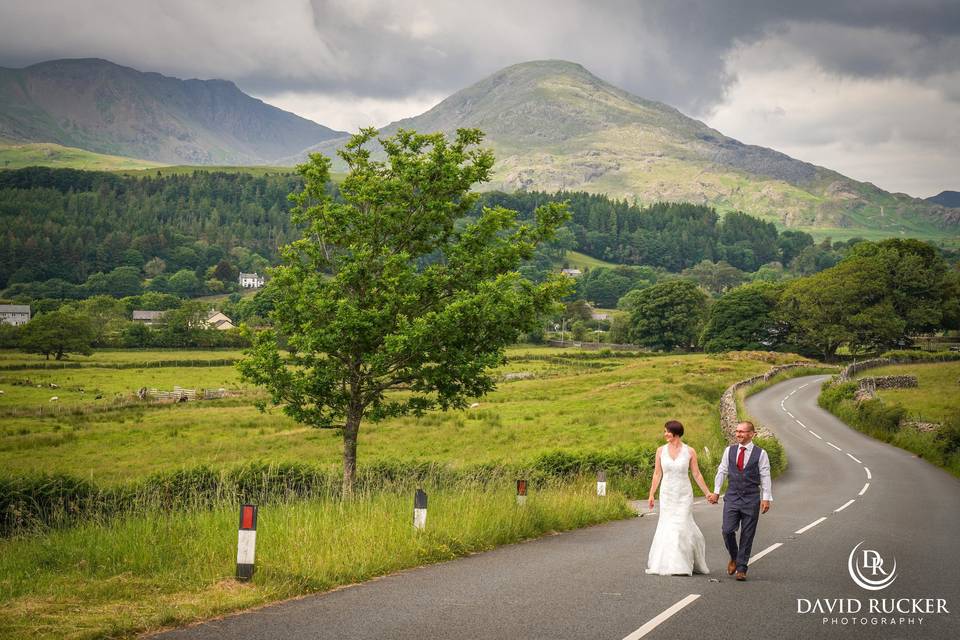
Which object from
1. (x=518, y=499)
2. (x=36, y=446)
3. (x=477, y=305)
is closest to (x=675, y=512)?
(x=518, y=499)

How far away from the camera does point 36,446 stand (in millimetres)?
45531

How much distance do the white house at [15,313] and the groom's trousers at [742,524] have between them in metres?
195

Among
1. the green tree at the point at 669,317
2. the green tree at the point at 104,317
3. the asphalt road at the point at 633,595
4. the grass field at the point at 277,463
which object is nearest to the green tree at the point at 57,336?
the grass field at the point at 277,463

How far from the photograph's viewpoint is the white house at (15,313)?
175m

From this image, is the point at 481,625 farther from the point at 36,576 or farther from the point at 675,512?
the point at 36,576

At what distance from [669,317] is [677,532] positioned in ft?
392

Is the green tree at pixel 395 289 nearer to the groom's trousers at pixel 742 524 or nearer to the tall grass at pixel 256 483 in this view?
the tall grass at pixel 256 483

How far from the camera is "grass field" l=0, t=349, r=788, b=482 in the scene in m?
40.0

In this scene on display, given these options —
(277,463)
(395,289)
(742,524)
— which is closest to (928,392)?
(395,289)

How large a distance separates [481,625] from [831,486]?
2283cm

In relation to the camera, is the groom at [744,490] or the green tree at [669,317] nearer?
the groom at [744,490]

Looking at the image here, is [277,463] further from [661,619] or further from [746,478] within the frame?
[661,619]

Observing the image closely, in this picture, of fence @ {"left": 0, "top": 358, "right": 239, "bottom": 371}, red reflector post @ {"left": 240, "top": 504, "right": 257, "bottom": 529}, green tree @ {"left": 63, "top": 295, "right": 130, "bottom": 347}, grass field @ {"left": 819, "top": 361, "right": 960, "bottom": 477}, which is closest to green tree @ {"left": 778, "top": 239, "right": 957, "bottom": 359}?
grass field @ {"left": 819, "top": 361, "right": 960, "bottom": 477}

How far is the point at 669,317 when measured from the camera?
5020 inches
